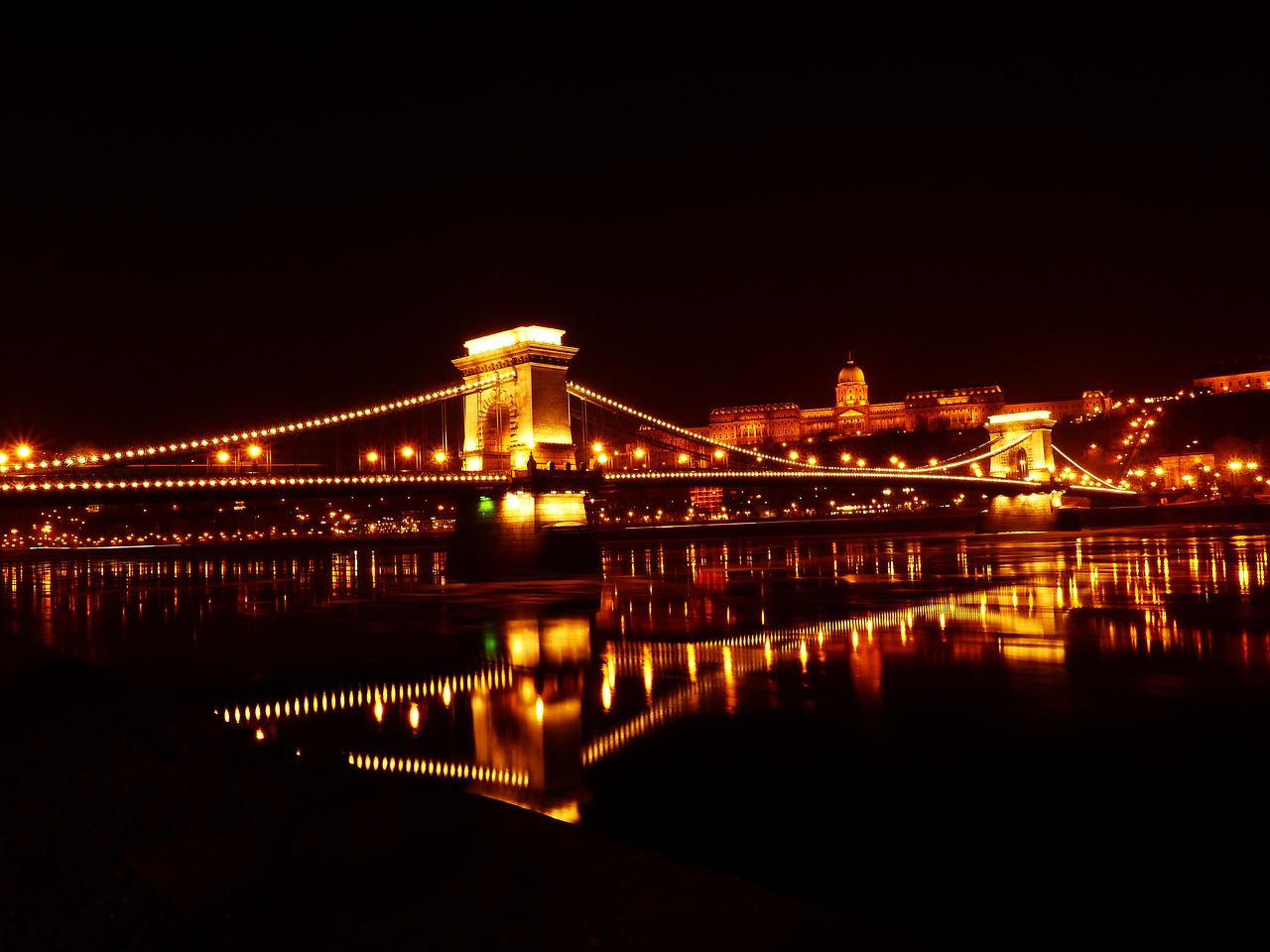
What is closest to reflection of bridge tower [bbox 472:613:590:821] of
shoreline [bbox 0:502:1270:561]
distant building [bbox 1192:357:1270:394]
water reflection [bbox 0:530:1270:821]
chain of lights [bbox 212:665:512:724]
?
water reflection [bbox 0:530:1270:821]

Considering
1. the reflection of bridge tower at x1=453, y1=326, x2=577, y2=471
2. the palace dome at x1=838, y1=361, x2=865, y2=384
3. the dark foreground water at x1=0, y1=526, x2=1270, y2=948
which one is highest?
the palace dome at x1=838, y1=361, x2=865, y2=384

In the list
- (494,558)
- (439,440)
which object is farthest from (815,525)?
(494,558)

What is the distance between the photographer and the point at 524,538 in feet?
114

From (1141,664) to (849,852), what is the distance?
9.91m

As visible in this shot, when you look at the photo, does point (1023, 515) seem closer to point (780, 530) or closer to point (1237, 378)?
point (780, 530)

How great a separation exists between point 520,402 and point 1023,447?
212 feet

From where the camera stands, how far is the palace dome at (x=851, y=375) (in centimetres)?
18588

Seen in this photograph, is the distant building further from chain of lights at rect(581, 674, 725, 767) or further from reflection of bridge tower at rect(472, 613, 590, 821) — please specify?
chain of lights at rect(581, 674, 725, 767)

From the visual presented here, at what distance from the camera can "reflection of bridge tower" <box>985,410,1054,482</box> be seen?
85188 millimetres

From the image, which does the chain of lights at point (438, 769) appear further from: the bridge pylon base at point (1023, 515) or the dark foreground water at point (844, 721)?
the bridge pylon base at point (1023, 515)

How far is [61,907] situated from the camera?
550 centimetres

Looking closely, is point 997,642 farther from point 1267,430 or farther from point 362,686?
point 1267,430

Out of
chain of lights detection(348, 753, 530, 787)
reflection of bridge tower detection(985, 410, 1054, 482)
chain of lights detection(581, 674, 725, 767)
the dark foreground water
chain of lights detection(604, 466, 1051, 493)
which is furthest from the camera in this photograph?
reflection of bridge tower detection(985, 410, 1054, 482)

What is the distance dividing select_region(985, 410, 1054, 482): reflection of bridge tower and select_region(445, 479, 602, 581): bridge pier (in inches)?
2333
